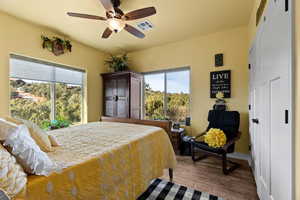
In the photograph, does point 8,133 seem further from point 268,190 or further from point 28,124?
point 268,190

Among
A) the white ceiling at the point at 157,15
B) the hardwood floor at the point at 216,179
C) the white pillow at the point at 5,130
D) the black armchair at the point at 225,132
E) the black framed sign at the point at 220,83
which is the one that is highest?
the white ceiling at the point at 157,15

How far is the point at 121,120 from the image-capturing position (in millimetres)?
2631

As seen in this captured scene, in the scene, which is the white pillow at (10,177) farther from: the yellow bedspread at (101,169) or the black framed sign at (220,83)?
the black framed sign at (220,83)

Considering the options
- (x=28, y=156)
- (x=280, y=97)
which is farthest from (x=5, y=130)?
(x=280, y=97)

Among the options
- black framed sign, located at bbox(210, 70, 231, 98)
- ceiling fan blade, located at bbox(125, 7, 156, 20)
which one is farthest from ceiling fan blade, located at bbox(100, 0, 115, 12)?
black framed sign, located at bbox(210, 70, 231, 98)

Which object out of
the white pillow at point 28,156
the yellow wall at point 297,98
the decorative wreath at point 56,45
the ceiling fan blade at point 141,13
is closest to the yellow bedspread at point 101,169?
the white pillow at point 28,156

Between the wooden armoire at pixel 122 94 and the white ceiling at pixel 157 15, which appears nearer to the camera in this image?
the white ceiling at pixel 157 15

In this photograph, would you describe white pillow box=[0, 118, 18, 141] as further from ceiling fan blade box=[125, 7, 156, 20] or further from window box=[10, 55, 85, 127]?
window box=[10, 55, 85, 127]

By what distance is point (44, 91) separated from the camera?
302cm

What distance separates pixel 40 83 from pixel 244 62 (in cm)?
429

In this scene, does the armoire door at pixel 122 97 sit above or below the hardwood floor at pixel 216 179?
above

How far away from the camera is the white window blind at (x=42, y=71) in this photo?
2.58m

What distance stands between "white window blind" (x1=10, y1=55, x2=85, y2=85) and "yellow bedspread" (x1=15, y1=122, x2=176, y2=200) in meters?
2.00

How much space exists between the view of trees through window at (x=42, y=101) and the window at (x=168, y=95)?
75.1 inches
